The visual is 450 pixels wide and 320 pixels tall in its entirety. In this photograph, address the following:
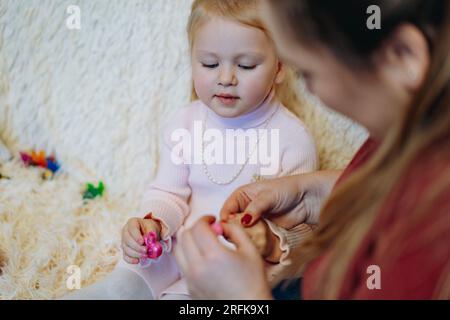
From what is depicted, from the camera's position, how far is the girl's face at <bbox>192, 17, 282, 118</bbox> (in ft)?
2.75

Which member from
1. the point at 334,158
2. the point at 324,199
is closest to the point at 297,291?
the point at 324,199

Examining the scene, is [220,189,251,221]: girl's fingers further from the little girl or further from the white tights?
the white tights

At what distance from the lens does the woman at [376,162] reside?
0.64 m

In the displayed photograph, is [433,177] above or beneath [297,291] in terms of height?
above

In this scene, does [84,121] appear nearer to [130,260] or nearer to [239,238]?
[130,260]

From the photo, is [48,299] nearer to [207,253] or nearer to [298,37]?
[207,253]

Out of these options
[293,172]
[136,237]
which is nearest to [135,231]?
[136,237]

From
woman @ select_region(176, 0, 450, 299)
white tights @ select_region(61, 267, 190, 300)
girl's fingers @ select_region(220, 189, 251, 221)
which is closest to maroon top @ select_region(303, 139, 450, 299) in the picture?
woman @ select_region(176, 0, 450, 299)

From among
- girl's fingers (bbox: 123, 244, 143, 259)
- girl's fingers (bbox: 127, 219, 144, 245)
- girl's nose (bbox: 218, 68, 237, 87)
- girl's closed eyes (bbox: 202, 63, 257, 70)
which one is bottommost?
girl's fingers (bbox: 123, 244, 143, 259)

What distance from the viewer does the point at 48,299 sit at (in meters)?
0.90

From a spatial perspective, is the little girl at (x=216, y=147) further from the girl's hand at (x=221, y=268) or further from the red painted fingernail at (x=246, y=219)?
the girl's hand at (x=221, y=268)

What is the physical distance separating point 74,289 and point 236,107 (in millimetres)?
375

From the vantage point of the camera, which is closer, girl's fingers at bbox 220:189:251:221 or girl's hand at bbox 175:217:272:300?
girl's hand at bbox 175:217:272:300

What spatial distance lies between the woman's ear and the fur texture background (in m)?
0.24
